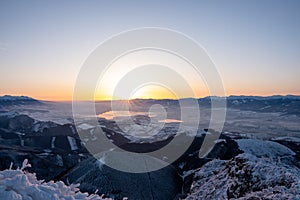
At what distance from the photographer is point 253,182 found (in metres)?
12.9

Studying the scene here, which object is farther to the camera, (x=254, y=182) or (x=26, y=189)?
(x=254, y=182)

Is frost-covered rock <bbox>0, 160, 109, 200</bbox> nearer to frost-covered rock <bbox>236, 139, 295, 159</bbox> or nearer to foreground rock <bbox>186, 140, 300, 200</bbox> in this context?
foreground rock <bbox>186, 140, 300, 200</bbox>

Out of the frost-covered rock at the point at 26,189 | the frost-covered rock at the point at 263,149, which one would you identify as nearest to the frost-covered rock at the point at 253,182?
the frost-covered rock at the point at 26,189

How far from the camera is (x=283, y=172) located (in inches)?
477

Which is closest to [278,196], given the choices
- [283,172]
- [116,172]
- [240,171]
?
[283,172]

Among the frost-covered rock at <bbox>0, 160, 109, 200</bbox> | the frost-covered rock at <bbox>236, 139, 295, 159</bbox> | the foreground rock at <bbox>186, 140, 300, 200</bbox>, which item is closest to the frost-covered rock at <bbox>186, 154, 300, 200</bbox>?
the foreground rock at <bbox>186, 140, 300, 200</bbox>

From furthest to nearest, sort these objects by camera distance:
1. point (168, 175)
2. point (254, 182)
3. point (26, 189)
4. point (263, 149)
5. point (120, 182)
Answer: point (263, 149)
point (168, 175)
point (120, 182)
point (254, 182)
point (26, 189)

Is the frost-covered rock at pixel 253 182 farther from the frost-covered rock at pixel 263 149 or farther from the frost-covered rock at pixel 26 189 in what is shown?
the frost-covered rock at pixel 263 149

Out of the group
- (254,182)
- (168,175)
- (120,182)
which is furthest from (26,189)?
(168,175)

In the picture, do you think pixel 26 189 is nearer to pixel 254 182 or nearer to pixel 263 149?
pixel 254 182

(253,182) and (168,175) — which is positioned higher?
(253,182)

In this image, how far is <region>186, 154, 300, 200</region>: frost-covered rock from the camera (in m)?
10.2

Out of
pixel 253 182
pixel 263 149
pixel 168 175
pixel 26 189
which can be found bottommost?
pixel 168 175

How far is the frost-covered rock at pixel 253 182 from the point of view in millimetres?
10250
